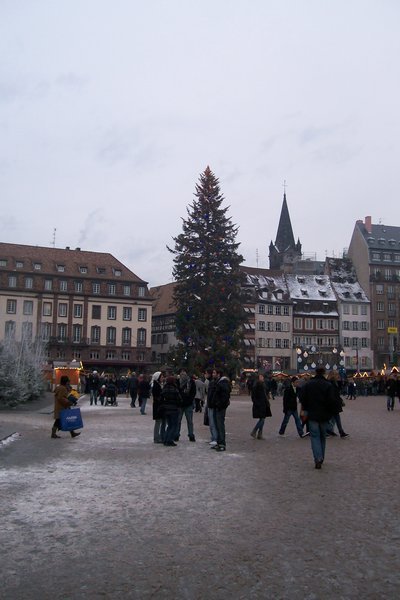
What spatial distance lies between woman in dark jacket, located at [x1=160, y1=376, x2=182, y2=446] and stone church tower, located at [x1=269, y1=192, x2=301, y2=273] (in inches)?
3912

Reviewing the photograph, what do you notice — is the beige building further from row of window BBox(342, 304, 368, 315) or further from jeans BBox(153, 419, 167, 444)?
jeans BBox(153, 419, 167, 444)

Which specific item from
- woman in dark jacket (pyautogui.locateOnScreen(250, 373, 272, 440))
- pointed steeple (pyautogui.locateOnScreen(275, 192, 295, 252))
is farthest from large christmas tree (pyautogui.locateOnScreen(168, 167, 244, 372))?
pointed steeple (pyautogui.locateOnScreen(275, 192, 295, 252))

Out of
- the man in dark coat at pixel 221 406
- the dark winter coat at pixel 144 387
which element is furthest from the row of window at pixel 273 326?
the man in dark coat at pixel 221 406

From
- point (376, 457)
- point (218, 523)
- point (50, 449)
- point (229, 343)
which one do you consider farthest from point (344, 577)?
point (229, 343)

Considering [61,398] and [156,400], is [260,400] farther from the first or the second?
[61,398]

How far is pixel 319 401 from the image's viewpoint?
1167 centimetres

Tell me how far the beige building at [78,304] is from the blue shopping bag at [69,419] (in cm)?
6343

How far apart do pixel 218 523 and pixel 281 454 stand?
6.65m

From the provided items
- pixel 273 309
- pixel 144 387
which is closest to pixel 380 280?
pixel 273 309

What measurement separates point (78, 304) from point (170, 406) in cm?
7021

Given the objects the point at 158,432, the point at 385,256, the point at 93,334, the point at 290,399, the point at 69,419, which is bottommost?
the point at 158,432

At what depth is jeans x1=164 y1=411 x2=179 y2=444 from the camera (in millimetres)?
15391

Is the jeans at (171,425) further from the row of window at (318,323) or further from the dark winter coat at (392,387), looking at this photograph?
the row of window at (318,323)

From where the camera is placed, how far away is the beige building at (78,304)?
81125 millimetres
